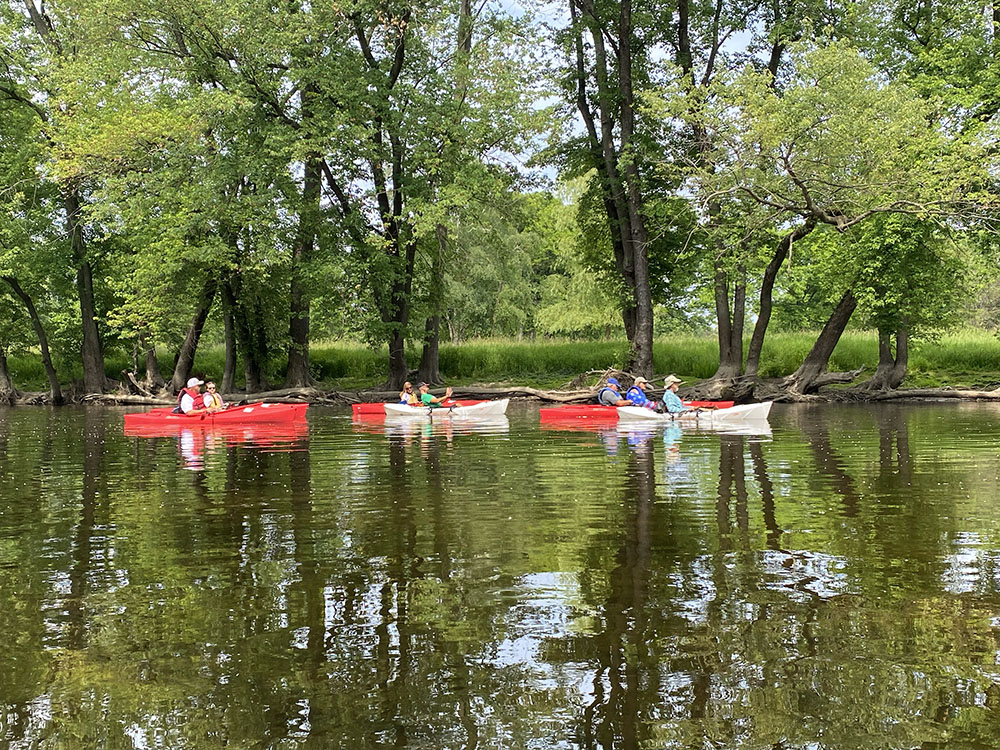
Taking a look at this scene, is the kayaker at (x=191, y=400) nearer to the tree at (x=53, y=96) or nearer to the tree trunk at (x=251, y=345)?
the tree trunk at (x=251, y=345)

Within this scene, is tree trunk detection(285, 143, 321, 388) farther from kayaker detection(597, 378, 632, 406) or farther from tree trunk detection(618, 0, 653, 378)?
kayaker detection(597, 378, 632, 406)

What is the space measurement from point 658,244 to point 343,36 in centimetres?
1230

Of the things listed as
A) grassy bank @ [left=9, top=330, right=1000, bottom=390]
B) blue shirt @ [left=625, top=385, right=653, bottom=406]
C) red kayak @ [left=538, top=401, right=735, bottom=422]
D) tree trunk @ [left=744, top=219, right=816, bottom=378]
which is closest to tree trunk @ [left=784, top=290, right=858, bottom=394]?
tree trunk @ [left=744, top=219, right=816, bottom=378]

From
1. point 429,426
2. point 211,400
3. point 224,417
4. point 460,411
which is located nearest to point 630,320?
point 460,411

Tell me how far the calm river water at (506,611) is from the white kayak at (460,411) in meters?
12.2

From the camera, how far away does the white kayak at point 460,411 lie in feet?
82.6

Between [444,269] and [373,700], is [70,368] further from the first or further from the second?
[373,700]

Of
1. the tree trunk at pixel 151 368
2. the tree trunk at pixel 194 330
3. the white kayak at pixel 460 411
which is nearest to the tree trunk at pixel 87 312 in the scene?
the tree trunk at pixel 151 368

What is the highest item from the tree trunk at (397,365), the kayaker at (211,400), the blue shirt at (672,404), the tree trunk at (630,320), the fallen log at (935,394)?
the tree trunk at (630,320)

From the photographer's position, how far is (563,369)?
40.1m

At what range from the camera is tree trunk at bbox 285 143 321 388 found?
31.2 meters

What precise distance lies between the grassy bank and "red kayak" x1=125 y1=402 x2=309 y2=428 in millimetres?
10928

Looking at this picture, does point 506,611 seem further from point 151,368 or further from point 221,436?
point 151,368

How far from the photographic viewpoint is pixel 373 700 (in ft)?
15.2
